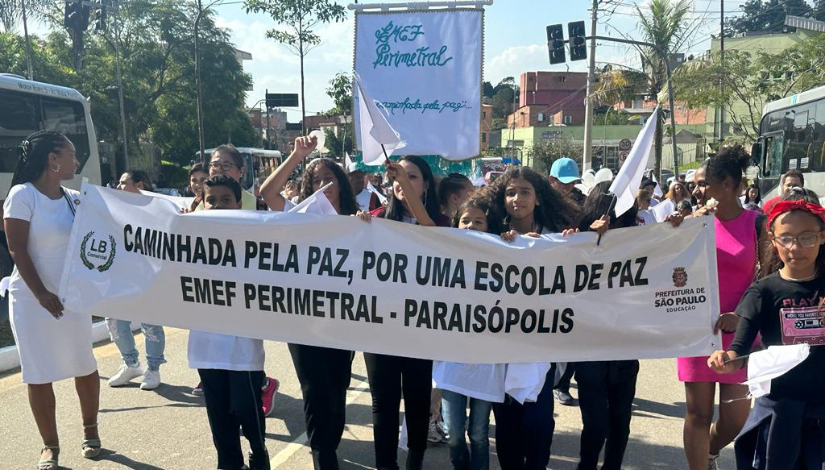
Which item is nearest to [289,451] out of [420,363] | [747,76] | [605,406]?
[420,363]

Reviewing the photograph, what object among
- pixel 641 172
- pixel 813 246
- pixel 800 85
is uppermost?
pixel 800 85

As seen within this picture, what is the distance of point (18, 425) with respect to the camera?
15.6ft

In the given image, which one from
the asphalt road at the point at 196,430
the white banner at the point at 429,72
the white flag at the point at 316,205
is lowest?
the asphalt road at the point at 196,430

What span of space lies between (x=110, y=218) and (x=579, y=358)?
2.66 m

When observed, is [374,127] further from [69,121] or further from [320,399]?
[69,121]

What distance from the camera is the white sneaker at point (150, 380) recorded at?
553 centimetres

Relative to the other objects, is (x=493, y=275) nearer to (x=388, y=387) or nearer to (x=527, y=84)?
(x=388, y=387)

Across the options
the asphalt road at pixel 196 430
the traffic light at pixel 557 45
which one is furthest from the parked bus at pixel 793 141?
the asphalt road at pixel 196 430

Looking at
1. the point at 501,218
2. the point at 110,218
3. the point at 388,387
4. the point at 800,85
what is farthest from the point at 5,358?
the point at 800,85

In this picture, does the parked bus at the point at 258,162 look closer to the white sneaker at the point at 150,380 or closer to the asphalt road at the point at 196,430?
the white sneaker at the point at 150,380

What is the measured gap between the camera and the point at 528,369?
339cm

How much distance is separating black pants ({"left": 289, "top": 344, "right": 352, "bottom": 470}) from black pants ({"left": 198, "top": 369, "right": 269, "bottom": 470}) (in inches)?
10.7

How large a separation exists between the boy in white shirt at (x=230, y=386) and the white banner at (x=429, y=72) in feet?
5.85

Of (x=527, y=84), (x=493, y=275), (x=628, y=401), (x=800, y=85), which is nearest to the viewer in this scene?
(x=493, y=275)
